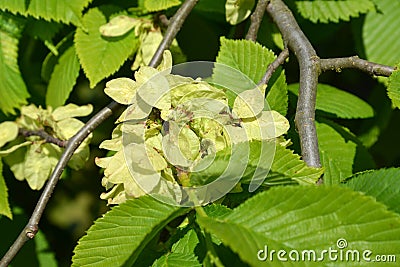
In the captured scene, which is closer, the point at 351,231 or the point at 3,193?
the point at 351,231

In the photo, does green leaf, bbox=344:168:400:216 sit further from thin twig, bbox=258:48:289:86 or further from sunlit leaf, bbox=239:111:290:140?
thin twig, bbox=258:48:289:86

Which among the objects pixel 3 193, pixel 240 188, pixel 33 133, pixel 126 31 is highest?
pixel 126 31

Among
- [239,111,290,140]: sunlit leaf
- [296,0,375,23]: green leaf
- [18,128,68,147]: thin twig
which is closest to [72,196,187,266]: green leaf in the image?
[239,111,290,140]: sunlit leaf

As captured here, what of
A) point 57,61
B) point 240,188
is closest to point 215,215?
point 240,188

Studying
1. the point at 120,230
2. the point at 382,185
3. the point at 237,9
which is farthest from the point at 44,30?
the point at 382,185

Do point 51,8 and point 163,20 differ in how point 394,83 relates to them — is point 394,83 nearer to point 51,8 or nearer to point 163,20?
point 163,20

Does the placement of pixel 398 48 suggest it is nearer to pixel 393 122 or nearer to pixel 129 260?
pixel 393 122
